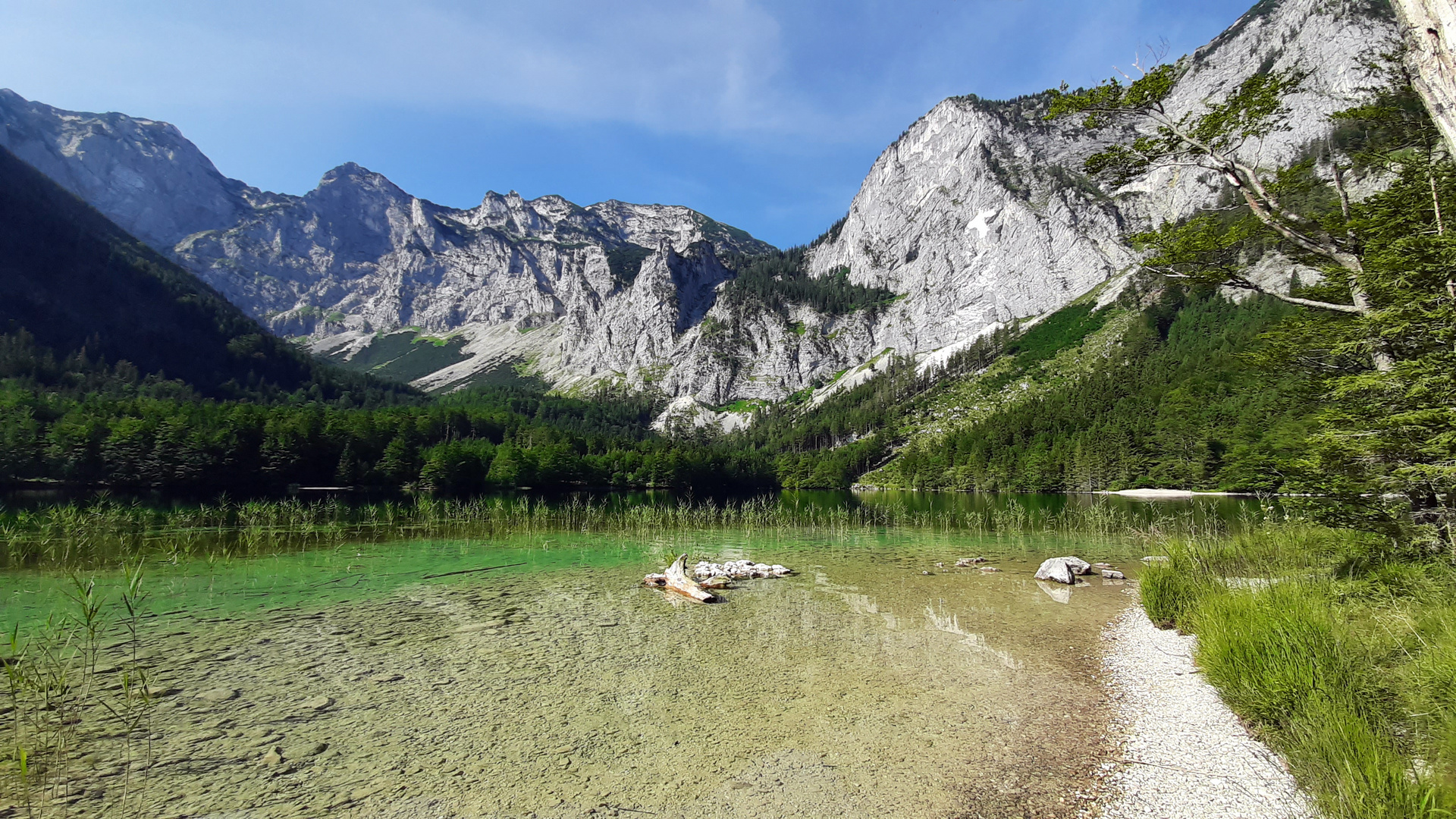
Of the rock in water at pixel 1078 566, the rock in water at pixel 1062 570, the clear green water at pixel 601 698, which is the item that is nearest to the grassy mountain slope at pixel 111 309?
the clear green water at pixel 601 698

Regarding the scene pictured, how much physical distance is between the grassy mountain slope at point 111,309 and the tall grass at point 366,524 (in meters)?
159

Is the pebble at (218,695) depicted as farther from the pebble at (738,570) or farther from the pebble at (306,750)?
the pebble at (738,570)

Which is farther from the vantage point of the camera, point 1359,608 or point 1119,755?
point 1359,608

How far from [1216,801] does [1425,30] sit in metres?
9.20

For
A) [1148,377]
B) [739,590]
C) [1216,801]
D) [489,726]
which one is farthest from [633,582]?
[1148,377]

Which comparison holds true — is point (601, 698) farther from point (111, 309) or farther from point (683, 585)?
point (111, 309)

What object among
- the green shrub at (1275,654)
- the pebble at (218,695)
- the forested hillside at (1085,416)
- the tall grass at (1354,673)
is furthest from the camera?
the forested hillside at (1085,416)

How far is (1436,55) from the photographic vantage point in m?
6.29

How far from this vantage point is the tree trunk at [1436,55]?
20.1ft

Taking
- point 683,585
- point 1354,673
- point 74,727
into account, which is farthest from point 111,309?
point 1354,673

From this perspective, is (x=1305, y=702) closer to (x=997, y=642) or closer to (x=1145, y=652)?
(x=1145, y=652)

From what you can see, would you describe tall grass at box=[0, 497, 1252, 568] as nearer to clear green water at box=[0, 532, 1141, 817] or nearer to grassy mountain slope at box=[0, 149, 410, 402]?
clear green water at box=[0, 532, 1141, 817]

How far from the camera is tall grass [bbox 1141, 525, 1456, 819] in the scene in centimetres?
487

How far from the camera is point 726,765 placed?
7.99 meters
